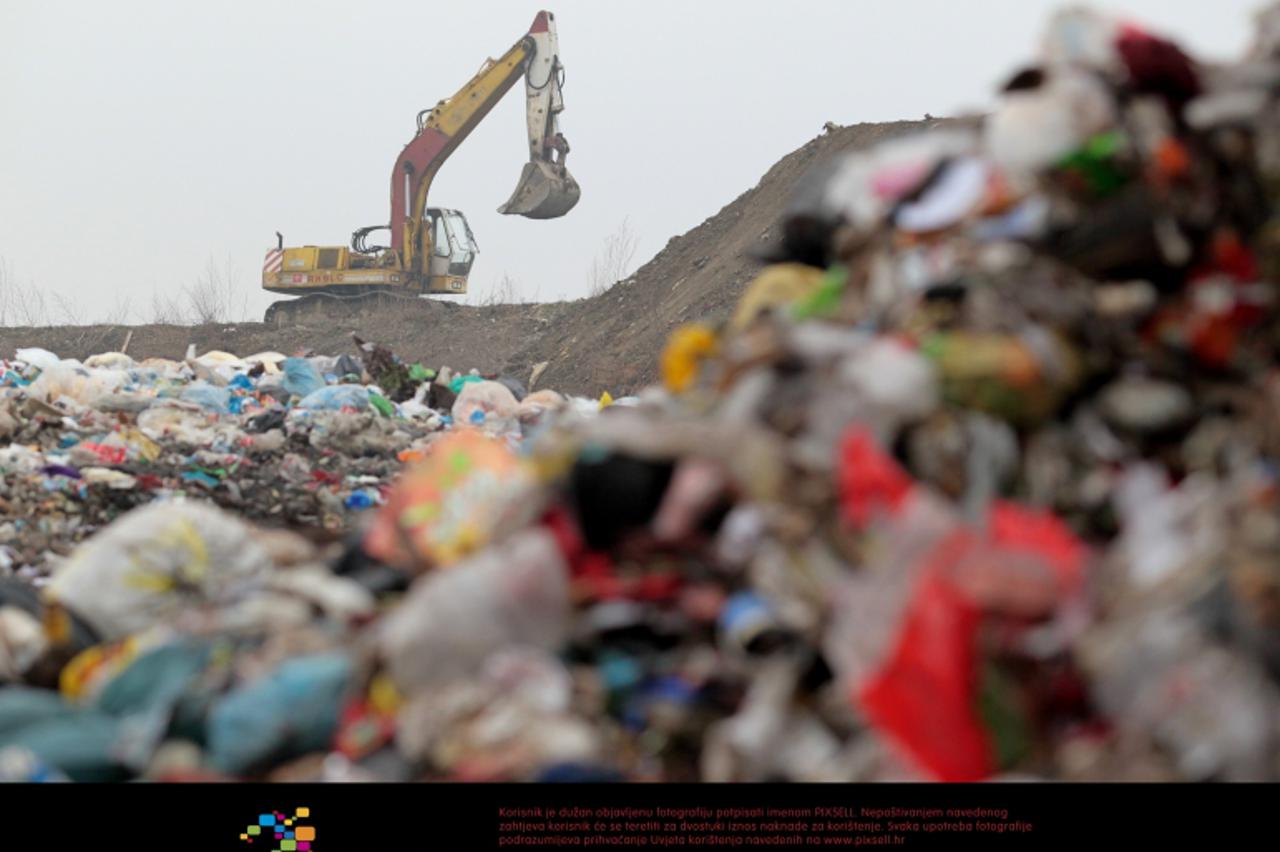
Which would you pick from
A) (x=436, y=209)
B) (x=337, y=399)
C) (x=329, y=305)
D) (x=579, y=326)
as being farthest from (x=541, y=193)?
(x=337, y=399)

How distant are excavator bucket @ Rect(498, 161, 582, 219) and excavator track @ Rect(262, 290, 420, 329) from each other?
3.91m

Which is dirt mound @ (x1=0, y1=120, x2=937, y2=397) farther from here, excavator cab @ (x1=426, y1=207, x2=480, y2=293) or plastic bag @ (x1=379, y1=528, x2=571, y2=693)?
plastic bag @ (x1=379, y1=528, x2=571, y2=693)

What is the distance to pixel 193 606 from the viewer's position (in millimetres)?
2697

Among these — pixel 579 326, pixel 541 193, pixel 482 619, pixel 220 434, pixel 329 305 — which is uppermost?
pixel 541 193

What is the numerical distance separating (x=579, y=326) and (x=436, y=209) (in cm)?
412

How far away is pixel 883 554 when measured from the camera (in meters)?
2.02

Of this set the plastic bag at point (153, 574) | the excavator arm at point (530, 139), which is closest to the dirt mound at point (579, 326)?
the excavator arm at point (530, 139)

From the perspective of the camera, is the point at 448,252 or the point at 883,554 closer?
the point at 883,554

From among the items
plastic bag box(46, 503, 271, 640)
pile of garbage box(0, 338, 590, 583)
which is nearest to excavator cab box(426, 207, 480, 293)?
pile of garbage box(0, 338, 590, 583)

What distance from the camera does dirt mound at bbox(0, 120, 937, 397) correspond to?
16.4 metres

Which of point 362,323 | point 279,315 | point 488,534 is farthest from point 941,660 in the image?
point 279,315

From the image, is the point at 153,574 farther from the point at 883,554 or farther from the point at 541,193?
the point at 541,193

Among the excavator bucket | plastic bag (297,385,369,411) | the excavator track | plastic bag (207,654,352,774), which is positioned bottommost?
plastic bag (207,654,352,774)

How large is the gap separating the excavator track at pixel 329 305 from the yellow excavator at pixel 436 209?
0.02m
